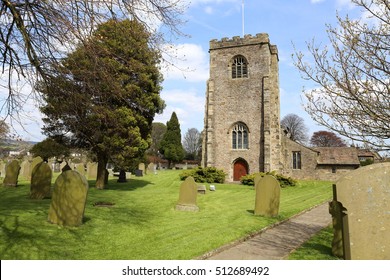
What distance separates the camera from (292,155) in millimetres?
33531

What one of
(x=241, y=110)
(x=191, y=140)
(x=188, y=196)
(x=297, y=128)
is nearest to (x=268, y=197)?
(x=188, y=196)

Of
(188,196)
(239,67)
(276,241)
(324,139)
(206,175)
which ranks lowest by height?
(276,241)

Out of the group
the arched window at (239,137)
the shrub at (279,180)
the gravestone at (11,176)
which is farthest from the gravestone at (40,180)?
the arched window at (239,137)

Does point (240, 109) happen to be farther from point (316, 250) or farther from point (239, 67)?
point (316, 250)

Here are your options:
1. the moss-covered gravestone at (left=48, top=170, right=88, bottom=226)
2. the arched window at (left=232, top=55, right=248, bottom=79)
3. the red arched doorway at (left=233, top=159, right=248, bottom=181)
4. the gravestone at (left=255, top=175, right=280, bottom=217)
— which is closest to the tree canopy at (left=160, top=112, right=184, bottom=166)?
the arched window at (left=232, top=55, right=248, bottom=79)

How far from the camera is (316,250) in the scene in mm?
6367

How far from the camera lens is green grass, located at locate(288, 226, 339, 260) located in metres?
5.79

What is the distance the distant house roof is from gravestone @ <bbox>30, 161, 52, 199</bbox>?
97.1 feet

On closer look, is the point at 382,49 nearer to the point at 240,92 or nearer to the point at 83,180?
the point at 83,180

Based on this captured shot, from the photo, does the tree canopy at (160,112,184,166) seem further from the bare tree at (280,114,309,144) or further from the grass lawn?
the grass lawn

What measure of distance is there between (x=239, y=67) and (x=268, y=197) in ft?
68.4

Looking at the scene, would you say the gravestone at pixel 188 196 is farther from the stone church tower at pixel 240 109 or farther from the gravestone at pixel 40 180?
the stone church tower at pixel 240 109

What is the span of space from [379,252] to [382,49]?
3777 mm

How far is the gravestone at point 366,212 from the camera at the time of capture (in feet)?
13.1
